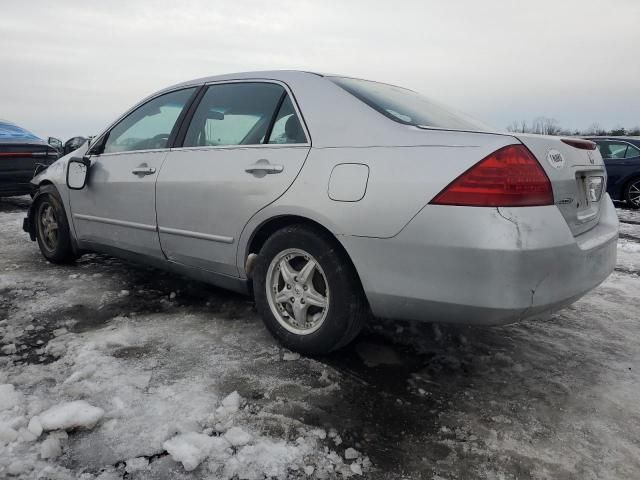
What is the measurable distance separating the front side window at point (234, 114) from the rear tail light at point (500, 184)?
46.8 inches

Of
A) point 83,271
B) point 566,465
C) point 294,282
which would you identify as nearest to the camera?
point 566,465

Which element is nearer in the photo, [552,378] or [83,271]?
[552,378]

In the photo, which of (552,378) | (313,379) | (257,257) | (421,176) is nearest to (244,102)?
(257,257)

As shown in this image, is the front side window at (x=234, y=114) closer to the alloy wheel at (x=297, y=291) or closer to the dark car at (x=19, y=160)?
the alloy wheel at (x=297, y=291)

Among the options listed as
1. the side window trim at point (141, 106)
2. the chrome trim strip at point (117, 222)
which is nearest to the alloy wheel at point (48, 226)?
the chrome trim strip at point (117, 222)

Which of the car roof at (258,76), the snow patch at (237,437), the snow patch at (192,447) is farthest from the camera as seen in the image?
the car roof at (258,76)

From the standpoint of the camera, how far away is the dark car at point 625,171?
30.9 ft

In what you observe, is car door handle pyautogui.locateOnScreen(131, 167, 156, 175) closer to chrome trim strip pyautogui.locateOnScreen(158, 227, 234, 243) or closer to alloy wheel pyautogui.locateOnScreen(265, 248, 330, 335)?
chrome trim strip pyautogui.locateOnScreen(158, 227, 234, 243)

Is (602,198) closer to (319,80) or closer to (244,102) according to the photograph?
(319,80)

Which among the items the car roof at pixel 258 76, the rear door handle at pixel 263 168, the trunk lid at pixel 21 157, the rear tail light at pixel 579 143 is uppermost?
the car roof at pixel 258 76

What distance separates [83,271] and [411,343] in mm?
2829

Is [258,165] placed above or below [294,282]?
above

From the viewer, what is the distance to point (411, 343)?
9.20 ft

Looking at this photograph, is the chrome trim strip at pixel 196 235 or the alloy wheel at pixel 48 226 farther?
the alloy wheel at pixel 48 226
